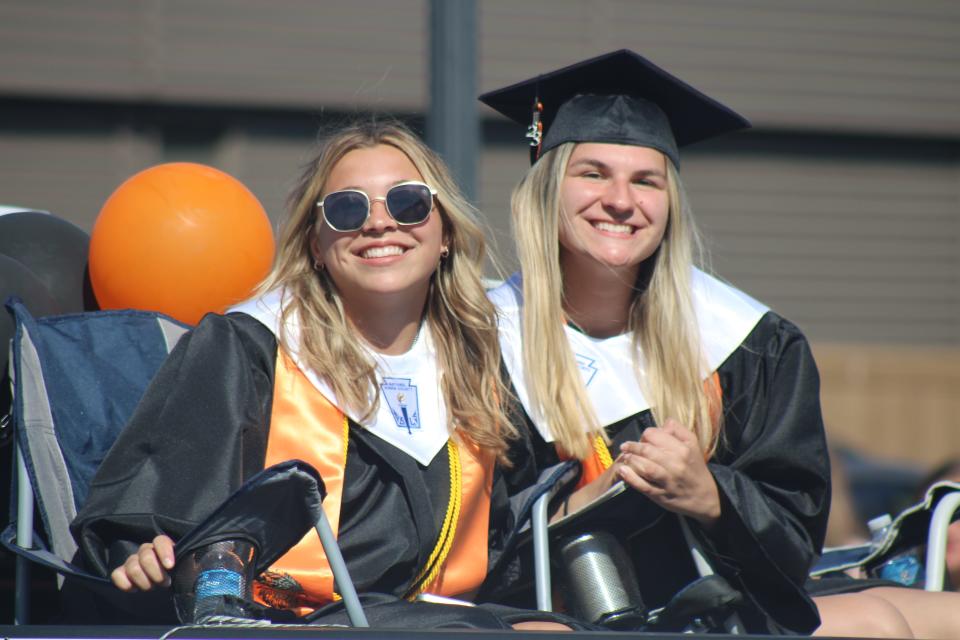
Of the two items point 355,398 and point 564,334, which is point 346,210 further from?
point 564,334

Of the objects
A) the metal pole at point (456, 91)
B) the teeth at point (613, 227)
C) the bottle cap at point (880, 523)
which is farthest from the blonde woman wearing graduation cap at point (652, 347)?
the metal pole at point (456, 91)

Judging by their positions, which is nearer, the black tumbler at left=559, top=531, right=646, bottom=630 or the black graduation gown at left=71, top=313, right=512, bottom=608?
the black graduation gown at left=71, top=313, right=512, bottom=608

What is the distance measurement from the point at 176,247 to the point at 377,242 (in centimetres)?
71

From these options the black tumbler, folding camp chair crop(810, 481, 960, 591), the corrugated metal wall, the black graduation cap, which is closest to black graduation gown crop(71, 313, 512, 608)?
the black tumbler

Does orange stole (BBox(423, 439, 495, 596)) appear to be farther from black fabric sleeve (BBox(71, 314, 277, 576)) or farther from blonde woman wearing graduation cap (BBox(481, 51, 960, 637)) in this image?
black fabric sleeve (BBox(71, 314, 277, 576))

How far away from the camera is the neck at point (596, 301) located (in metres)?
3.55

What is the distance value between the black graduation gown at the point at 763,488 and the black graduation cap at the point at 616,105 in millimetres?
582

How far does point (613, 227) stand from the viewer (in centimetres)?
343

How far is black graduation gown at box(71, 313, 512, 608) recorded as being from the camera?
273cm

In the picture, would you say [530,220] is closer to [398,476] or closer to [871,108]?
[398,476]

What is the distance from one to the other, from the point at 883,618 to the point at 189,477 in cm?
165

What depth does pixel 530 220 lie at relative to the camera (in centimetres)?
352

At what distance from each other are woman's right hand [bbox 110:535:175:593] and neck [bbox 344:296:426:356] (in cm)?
88

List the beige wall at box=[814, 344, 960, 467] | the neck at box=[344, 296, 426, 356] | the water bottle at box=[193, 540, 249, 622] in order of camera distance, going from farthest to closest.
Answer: the beige wall at box=[814, 344, 960, 467], the neck at box=[344, 296, 426, 356], the water bottle at box=[193, 540, 249, 622]
